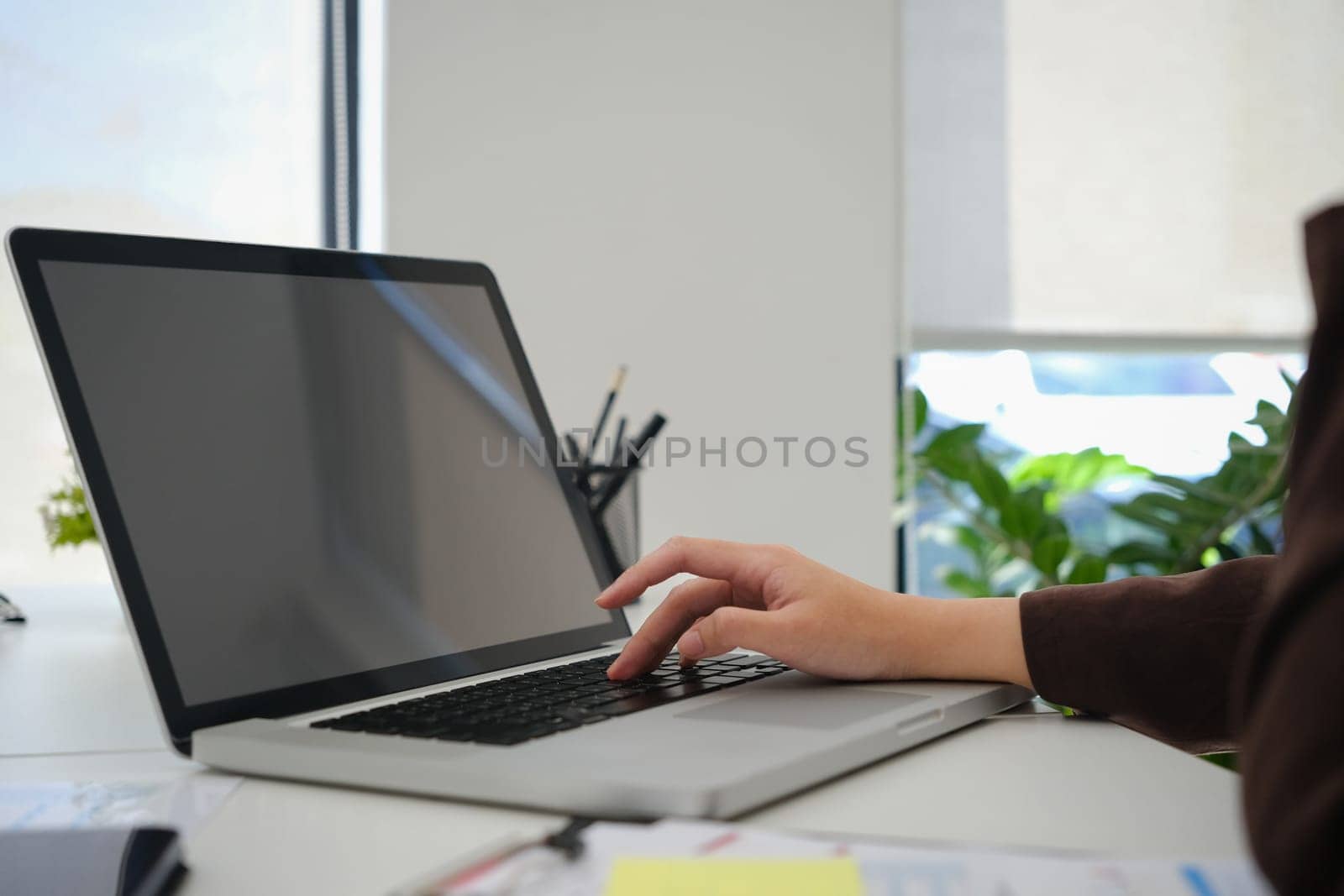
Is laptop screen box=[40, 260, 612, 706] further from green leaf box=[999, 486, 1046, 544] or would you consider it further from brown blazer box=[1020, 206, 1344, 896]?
green leaf box=[999, 486, 1046, 544]

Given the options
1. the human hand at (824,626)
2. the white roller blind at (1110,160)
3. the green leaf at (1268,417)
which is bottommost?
the green leaf at (1268,417)

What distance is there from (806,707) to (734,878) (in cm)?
23

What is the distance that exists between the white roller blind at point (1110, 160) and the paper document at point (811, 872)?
77.9 inches

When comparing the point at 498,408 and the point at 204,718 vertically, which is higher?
the point at 498,408

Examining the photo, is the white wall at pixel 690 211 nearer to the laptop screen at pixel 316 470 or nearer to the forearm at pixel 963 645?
the laptop screen at pixel 316 470

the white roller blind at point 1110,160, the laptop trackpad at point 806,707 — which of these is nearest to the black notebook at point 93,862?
the laptop trackpad at point 806,707

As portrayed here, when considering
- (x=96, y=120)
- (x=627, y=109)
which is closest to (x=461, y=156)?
(x=627, y=109)

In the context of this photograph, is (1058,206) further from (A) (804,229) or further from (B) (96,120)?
(B) (96,120)

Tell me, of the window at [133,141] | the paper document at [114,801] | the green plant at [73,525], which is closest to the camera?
the paper document at [114,801]

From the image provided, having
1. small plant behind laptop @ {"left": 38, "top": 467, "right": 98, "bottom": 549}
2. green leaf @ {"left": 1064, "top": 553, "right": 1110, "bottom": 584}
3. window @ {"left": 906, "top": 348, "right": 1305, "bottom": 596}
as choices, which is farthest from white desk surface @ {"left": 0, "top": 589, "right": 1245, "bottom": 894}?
window @ {"left": 906, "top": 348, "right": 1305, "bottom": 596}

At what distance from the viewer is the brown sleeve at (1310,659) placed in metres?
0.29

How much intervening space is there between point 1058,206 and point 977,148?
194 millimetres

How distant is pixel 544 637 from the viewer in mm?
742

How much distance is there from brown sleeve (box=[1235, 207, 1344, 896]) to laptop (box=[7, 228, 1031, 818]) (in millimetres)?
168
